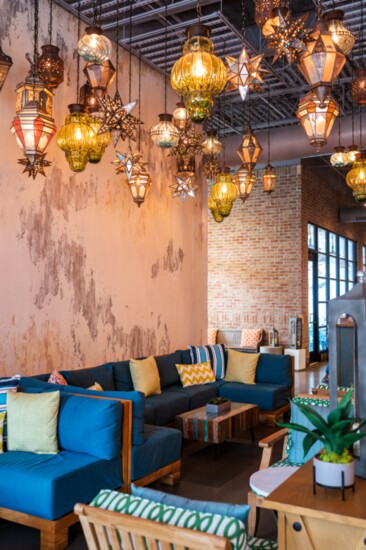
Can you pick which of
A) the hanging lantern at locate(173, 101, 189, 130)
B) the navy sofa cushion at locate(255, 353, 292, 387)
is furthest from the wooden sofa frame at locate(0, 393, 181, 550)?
the navy sofa cushion at locate(255, 353, 292, 387)

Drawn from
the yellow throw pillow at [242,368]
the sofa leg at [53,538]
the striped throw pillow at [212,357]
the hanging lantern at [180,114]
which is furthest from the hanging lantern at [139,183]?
the sofa leg at [53,538]

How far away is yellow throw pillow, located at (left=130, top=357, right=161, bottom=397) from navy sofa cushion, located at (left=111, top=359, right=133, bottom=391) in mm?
57

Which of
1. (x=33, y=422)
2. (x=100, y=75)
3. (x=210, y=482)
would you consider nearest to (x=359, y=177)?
(x=100, y=75)

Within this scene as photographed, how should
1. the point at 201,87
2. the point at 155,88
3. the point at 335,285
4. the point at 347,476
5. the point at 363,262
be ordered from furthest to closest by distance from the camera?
the point at 363,262, the point at 335,285, the point at 155,88, the point at 201,87, the point at 347,476

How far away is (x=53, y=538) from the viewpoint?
3.20 meters

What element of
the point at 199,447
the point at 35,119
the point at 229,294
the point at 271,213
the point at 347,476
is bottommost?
the point at 199,447

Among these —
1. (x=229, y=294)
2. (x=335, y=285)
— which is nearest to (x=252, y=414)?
(x=229, y=294)

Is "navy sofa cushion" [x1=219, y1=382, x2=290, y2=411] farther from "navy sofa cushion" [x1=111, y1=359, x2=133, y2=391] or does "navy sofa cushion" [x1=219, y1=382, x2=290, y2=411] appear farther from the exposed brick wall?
the exposed brick wall

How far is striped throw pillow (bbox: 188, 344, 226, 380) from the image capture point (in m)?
7.25

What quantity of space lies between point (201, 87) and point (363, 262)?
15862 mm

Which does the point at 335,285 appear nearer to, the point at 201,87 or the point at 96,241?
the point at 96,241

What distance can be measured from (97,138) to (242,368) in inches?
152

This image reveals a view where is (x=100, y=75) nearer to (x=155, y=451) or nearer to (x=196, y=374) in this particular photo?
(x=155, y=451)

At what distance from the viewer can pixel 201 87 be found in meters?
3.23
